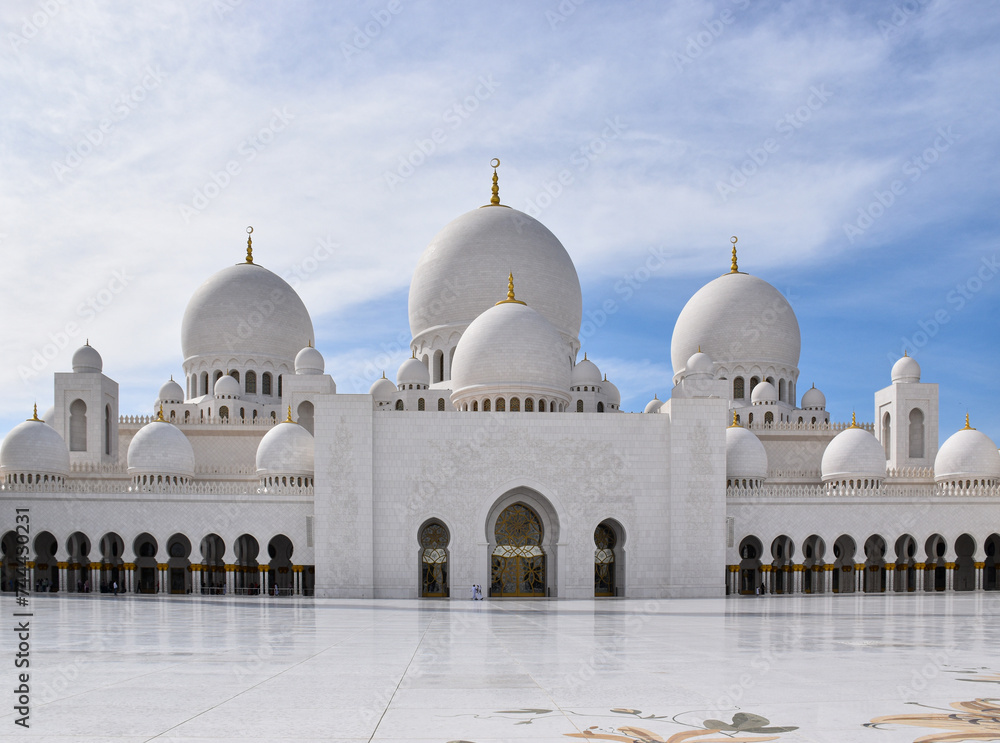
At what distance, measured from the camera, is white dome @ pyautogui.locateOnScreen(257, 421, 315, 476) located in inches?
938

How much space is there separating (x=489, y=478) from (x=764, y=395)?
41.0ft

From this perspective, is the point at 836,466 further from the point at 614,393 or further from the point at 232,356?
the point at 232,356

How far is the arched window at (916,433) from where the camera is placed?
29.4 meters

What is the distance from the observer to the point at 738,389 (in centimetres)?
3175

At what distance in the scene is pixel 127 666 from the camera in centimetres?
593

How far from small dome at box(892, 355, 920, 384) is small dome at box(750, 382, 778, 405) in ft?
12.5

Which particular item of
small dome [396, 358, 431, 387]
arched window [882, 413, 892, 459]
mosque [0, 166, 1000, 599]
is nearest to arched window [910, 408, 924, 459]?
mosque [0, 166, 1000, 599]

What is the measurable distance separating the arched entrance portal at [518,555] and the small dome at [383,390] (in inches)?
232

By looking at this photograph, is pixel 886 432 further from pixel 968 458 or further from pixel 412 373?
pixel 412 373

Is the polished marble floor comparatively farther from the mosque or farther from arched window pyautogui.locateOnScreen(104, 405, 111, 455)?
arched window pyautogui.locateOnScreen(104, 405, 111, 455)

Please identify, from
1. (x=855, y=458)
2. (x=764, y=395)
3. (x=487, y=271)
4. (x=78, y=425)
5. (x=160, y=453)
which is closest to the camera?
(x=160, y=453)

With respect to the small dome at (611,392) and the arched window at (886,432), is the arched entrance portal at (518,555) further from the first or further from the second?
the arched window at (886,432)

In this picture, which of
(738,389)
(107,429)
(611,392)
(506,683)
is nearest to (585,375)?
(611,392)

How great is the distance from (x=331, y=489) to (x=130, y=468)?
6.75 m
